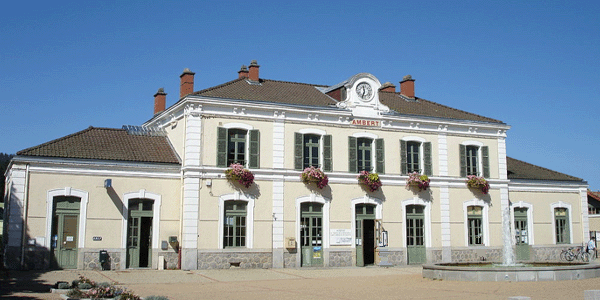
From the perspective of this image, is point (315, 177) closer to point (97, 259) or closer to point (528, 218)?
point (97, 259)

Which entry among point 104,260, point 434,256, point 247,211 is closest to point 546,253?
point 434,256

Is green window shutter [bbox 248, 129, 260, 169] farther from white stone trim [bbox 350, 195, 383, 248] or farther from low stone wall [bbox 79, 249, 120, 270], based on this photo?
low stone wall [bbox 79, 249, 120, 270]

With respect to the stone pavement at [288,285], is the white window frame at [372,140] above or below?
above

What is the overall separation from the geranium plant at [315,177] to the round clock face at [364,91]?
382cm

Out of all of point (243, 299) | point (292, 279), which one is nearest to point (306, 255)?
point (292, 279)

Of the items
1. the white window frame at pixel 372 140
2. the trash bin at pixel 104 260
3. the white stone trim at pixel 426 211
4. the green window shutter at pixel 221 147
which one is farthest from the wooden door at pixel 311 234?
the trash bin at pixel 104 260

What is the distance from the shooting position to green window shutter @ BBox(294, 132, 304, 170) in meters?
23.8

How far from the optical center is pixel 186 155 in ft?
73.0

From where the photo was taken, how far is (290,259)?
918 inches

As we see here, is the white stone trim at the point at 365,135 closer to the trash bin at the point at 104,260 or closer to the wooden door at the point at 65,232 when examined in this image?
the trash bin at the point at 104,260

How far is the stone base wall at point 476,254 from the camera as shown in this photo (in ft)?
86.8

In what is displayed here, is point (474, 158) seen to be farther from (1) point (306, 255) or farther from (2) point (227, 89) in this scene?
(2) point (227, 89)

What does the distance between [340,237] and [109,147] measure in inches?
361

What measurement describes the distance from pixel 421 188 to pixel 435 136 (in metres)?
2.52
